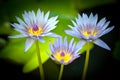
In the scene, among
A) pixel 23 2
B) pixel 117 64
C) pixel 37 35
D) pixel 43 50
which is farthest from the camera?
pixel 23 2

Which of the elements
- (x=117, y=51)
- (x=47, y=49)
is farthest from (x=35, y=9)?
(x=117, y=51)

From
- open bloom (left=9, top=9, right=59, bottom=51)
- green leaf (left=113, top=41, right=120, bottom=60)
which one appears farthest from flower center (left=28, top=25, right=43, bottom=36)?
green leaf (left=113, top=41, right=120, bottom=60)

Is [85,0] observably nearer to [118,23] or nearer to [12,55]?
[118,23]

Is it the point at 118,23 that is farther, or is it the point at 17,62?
the point at 118,23

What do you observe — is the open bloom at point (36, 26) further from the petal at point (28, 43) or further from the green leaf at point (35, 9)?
the green leaf at point (35, 9)

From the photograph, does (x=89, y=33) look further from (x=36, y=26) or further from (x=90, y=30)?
(x=36, y=26)

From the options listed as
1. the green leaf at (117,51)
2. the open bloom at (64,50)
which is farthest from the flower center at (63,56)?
the green leaf at (117,51)

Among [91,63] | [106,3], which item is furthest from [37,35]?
[106,3]
